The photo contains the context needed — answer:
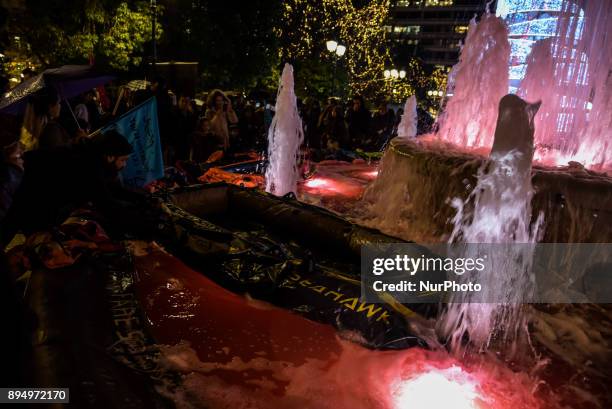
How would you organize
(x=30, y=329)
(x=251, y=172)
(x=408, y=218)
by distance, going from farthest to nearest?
(x=251, y=172)
(x=408, y=218)
(x=30, y=329)

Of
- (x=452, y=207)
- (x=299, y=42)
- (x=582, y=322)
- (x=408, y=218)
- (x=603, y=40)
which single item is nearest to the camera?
(x=582, y=322)

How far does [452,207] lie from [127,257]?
4.03 meters

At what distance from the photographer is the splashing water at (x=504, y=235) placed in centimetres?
A: 382

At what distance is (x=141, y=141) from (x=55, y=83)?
54.7 inches

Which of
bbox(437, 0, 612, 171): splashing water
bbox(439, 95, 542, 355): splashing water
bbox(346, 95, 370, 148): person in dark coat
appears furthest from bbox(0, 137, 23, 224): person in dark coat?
bbox(346, 95, 370, 148): person in dark coat

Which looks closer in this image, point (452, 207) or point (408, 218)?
point (452, 207)

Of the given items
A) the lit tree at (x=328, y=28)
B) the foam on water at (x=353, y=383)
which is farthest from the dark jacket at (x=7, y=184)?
the lit tree at (x=328, y=28)

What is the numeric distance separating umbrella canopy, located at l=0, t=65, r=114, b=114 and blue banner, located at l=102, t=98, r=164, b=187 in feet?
3.15

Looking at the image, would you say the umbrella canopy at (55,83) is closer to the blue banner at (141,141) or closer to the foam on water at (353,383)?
the blue banner at (141,141)

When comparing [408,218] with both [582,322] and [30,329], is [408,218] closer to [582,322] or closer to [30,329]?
[582,322]

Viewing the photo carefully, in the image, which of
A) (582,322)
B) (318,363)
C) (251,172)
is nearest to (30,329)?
(318,363)

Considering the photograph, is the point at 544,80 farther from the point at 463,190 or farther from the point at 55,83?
the point at 55,83

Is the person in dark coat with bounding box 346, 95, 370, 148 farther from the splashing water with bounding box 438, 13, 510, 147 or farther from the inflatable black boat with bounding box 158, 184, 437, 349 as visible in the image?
the inflatable black boat with bounding box 158, 184, 437, 349

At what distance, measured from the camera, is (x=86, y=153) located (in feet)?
12.1
